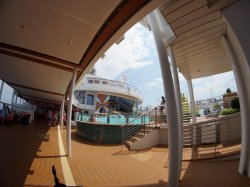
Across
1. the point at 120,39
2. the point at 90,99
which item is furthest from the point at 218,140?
the point at 90,99

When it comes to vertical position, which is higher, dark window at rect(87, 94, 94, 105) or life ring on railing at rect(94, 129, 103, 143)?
dark window at rect(87, 94, 94, 105)

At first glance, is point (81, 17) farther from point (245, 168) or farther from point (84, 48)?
point (245, 168)

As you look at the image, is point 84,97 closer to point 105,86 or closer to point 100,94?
point 100,94

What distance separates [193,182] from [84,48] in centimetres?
421

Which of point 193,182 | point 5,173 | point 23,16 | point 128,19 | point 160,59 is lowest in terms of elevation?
point 193,182

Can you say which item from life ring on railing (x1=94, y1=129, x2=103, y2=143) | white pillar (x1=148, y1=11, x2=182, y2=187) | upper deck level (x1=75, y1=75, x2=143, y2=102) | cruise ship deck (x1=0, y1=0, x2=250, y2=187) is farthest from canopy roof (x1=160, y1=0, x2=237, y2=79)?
upper deck level (x1=75, y1=75, x2=143, y2=102)

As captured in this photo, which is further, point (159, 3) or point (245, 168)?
point (245, 168)

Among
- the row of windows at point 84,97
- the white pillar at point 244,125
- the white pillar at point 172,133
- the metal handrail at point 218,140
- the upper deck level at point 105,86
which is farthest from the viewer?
the row of windows at point 84,97

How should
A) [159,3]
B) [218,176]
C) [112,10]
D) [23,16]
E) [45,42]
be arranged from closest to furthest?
1. [159,3]
2. [112,10]
3. [23,16]
4. [218,176]
5. [45,42]

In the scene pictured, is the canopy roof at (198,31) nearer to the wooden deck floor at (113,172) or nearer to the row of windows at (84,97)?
the wooden deck floor at (113,172)

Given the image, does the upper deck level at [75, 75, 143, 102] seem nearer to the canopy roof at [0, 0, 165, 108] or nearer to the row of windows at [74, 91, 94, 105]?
the row of windows at [74, 91, 94, 105]

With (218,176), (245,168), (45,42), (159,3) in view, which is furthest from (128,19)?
(245,168)

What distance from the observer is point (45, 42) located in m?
4.21

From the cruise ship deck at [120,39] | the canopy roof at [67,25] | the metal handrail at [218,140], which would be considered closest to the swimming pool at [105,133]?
the metal handrail at [218,140]
